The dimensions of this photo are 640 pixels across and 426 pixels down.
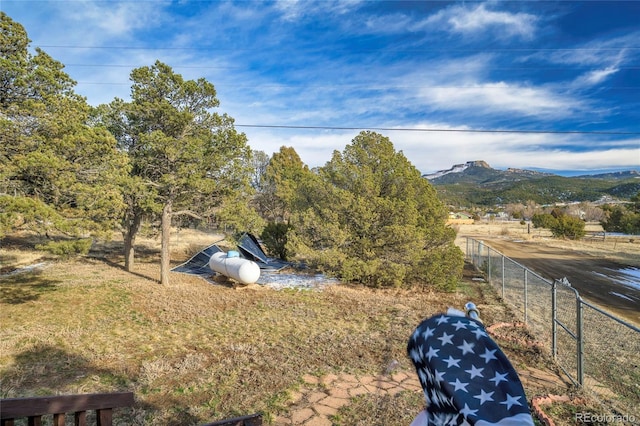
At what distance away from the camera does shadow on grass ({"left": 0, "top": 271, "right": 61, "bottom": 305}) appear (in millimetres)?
9870

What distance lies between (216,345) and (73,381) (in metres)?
2.31

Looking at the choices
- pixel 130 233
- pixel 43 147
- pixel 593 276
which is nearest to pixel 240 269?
pixel 130 233

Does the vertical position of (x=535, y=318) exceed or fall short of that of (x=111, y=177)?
it falls short

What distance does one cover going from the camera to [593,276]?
60.2 ft

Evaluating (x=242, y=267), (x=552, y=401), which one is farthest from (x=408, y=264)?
(x=552, y=401)

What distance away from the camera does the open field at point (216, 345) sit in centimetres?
467

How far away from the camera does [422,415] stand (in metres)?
1.59

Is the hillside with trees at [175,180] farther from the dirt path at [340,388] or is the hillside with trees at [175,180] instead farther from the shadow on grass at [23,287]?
the dirt path at [340,388]

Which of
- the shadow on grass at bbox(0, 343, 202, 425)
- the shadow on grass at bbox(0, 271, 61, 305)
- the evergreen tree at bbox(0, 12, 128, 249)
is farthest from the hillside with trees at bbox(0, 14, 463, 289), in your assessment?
the shadow on grass at bbox(0, 271, 61, 305)

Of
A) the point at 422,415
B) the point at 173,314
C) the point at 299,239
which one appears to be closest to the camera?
the point at 422,415

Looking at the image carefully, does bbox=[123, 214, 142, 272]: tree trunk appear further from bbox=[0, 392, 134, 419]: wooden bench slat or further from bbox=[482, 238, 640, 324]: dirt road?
Result: bbox=[482, 238, 640, 324]: dirt road

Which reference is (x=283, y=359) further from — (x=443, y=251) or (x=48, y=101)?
(x=443, y=251)

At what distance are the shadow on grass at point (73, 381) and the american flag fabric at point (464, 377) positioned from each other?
3709mm

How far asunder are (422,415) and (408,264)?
11.9 meters
